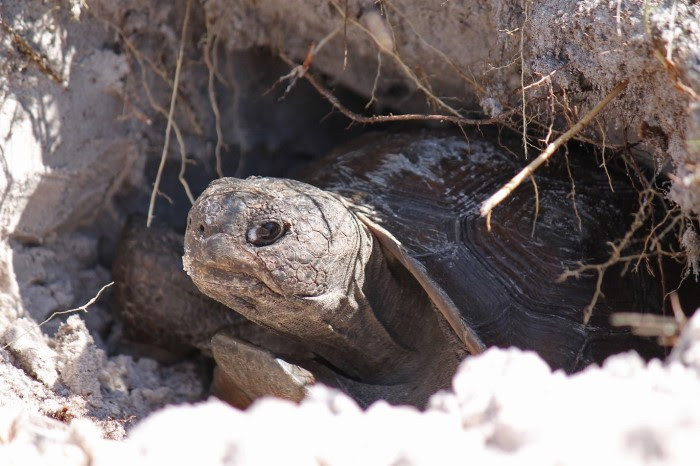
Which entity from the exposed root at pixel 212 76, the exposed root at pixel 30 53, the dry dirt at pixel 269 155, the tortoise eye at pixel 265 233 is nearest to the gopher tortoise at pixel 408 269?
the tortoise eye at pixel 265 233

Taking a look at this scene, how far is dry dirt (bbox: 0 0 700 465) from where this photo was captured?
4.86 ft

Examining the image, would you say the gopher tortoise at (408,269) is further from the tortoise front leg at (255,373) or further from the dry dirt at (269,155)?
the dry dirt at (269,155)

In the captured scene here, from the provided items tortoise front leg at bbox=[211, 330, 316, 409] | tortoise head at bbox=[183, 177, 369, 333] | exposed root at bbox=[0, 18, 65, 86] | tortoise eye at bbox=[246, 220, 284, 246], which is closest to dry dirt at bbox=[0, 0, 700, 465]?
exposed root at bbox=[0, 18, 65, 86]

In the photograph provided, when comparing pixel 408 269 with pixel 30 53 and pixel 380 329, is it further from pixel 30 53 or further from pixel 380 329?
pixel 30 53

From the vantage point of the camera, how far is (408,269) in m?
2.51

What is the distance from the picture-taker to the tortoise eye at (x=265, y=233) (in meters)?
2.24

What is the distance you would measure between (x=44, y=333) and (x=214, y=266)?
0.88 metres

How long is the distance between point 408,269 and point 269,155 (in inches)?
53.1

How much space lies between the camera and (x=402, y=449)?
1.42 m

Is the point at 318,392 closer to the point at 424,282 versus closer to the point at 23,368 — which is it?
the point at 424,282

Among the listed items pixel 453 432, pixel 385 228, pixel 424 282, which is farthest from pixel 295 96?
pixel 453 432

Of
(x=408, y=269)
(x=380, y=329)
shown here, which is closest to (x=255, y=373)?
(x=380, y=329)

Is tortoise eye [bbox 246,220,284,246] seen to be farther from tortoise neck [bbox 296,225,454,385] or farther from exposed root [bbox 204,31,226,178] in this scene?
exposed root [bbox 204,31,226,178]

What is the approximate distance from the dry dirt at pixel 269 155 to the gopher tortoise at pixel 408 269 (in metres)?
0.25
